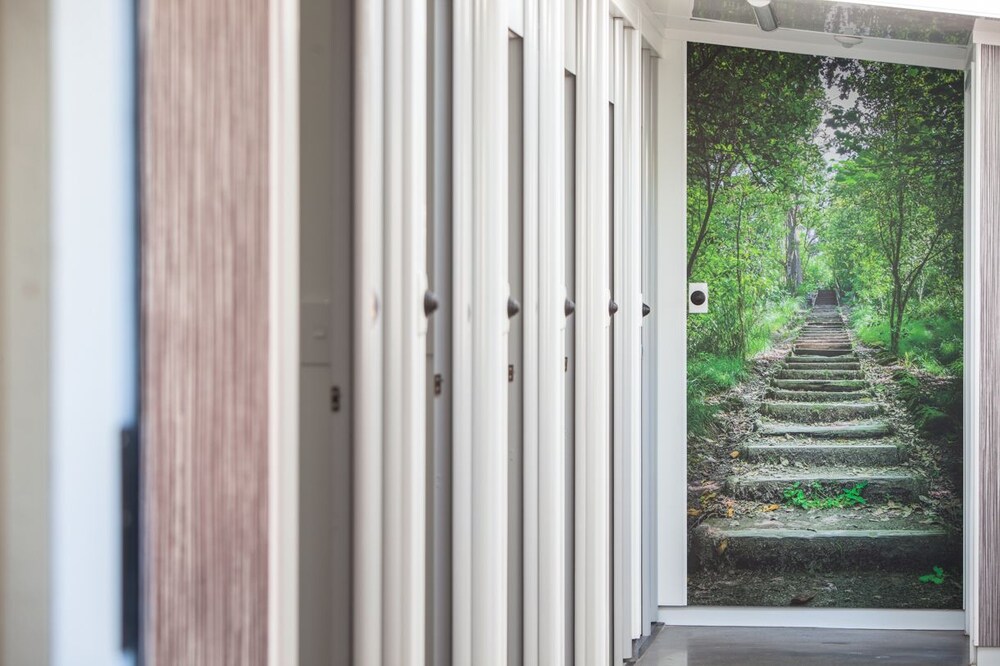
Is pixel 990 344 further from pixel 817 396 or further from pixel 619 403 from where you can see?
pixel 619 403

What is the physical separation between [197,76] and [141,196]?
0.36 feet

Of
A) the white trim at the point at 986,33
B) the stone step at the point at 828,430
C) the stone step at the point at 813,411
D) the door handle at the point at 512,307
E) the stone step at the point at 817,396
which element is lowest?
the stone step at the point at 828,430

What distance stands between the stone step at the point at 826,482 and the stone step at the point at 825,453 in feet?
0.12

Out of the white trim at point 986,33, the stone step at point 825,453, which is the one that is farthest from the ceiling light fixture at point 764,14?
the stone step at point 825,453

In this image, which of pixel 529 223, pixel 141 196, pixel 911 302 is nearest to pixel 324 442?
pixel 141 196

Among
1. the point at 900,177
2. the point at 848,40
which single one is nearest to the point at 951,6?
the point at 848,40

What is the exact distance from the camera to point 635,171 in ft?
13.4

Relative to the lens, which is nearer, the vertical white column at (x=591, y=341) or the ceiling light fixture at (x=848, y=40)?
the vertical white column at (x=591, y=341)

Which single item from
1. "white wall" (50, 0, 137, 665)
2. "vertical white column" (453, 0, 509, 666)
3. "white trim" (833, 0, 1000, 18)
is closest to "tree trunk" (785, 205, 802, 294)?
"white trim" (833, 0, 1000, 18)

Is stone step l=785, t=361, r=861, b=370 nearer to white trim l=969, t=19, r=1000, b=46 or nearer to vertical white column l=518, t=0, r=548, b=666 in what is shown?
white trim l=969, t=19, r=1000, b=46

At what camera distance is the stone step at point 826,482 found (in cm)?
486

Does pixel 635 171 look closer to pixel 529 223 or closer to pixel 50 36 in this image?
pixel 529 223

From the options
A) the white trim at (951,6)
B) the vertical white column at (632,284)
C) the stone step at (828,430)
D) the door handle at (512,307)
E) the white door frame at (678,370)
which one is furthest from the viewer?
the stone step at (828,430)

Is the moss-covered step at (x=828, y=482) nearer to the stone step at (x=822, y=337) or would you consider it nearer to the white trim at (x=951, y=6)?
the stone step at (x=822, y=337)
